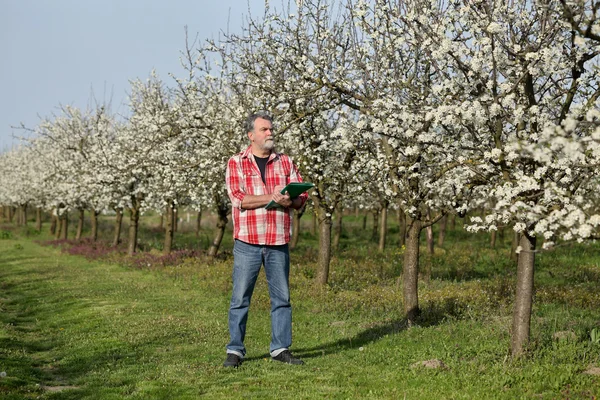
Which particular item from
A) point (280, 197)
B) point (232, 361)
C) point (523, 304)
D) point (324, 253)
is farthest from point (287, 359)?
point (324, 253)

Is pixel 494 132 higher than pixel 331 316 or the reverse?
higher

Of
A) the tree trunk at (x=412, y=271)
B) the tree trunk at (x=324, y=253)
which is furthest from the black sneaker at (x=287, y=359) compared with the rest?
the tree trunk at (x=324, y=253)

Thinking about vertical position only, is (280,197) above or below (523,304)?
above

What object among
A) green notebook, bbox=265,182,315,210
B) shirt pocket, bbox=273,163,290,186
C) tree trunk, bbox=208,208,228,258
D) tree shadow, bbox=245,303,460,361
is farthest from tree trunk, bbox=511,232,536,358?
tree trunk, bbox=208,208,228,258

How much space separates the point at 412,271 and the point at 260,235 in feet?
15.3

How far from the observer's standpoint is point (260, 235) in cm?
830

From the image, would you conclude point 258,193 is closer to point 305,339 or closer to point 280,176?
point 280,176

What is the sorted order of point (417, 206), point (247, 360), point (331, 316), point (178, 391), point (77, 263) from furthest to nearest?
point (77, 263) → point (331, 316) → point (417, 206) → point (247, 360) → point (178, 391)

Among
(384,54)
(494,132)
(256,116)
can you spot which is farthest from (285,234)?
(384,54)

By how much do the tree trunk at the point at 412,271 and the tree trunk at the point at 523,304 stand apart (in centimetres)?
353

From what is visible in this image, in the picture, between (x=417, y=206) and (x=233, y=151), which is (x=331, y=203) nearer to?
(x=233, y=151)

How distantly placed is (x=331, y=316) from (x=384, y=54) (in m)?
5.53

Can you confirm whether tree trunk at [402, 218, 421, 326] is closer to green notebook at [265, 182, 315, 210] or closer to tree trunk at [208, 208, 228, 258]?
green notebook at [265, 182, 315, 210]

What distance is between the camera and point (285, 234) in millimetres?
8359
